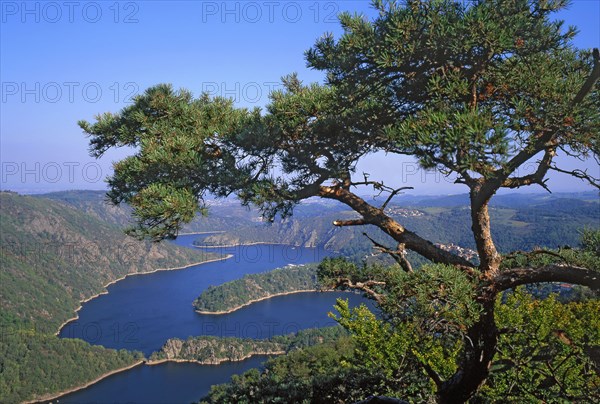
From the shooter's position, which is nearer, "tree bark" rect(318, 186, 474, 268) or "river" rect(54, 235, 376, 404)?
"tree bark" rect(318, 186, 474, 268)

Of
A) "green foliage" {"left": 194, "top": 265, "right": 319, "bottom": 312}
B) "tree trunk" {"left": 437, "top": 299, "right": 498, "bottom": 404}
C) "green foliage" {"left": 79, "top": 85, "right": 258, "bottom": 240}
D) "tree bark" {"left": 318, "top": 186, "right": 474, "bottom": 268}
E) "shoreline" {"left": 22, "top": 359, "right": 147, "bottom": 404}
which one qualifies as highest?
"green foliage" {"left": 79, "top": 85, "right": 258, "bottom": 240}

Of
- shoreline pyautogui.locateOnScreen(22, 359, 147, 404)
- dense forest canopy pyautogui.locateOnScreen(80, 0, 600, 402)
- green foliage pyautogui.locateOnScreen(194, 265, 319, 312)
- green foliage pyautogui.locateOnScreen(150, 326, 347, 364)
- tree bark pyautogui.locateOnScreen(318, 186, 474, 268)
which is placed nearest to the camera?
dense forest canopy pyautogui.locateOnScreen(80, 0, 600, 402)

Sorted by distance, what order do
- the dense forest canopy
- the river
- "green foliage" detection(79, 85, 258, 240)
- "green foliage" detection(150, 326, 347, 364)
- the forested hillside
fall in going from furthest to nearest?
"green foliage" detection(150, 326, 347, 364) → the forested hillside → the river → "green foliage" detection(79, 85, 258, 240) → the dense forest canopy

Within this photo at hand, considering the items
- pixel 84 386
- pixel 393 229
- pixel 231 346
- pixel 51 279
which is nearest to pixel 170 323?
pixel 231 346

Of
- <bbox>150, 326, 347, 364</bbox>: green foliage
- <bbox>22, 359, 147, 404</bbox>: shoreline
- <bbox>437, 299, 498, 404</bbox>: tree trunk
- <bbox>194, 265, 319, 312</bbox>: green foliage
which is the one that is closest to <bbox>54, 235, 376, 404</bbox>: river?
<bbox>22, 359, 147, 404</bbox>: shoreline

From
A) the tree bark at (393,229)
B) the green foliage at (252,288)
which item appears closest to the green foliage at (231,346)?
the green foliage at (252,288)

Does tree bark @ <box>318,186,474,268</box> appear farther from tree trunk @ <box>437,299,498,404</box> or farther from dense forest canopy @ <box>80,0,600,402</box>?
tree trunk @ <box>437,299,498,404</box>
